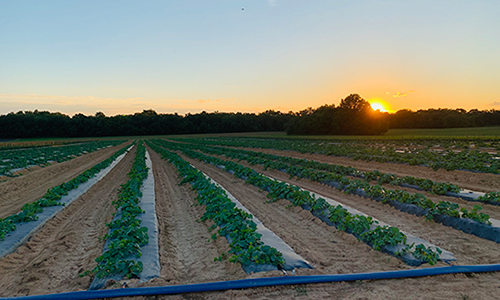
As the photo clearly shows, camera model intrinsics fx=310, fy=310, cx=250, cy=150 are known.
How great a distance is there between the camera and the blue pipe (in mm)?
4355

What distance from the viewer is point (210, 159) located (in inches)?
882

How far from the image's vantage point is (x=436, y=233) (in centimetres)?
690

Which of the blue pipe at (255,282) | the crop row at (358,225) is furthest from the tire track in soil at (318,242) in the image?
the blue pipe at (255,282)

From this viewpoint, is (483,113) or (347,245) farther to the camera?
(483,113)

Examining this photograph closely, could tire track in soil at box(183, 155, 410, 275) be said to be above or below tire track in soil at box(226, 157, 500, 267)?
below

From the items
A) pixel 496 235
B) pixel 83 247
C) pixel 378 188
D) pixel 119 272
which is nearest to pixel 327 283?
pixel 119 272

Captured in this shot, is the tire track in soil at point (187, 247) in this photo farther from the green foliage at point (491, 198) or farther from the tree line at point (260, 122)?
the tree line at point (260, 122)

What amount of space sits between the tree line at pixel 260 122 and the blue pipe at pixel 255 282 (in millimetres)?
63965

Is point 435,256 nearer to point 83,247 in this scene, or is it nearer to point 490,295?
point 490,295

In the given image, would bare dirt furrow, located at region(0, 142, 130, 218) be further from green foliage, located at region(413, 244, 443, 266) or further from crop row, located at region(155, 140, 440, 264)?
green foliage, located at region(413, 244, 443, 266)

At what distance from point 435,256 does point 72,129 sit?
109 meters

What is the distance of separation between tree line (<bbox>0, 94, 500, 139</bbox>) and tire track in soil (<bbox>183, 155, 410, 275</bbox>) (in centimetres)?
6095

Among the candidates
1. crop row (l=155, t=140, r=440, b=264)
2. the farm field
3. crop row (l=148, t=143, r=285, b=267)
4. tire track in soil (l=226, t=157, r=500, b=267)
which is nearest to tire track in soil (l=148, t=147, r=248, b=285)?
the farm field

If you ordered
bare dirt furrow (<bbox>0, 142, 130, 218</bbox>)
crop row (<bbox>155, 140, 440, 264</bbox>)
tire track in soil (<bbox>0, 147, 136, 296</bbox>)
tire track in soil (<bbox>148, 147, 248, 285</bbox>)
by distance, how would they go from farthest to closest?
bare dirt furrow (<bbox>0, 142, 130, 218</bbox>), crop row (<bbox>155, 140, 440, 264</bbox>), tire track in soil (<bbox>148, 147, 248, 285</bbox>), tire track in soil (<bbox>0, 147, 136, 296</bbox>)
